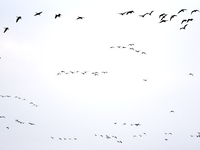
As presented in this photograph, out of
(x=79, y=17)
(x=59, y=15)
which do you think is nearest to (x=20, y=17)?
(x=59, y=15)

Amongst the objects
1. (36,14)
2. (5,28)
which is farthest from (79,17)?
(5,28)

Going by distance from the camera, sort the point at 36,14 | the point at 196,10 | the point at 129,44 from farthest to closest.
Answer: the point at 129,44 < the point at 196,10 < the point at 36,14

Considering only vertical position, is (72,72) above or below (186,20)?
below

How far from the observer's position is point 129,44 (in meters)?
53.4

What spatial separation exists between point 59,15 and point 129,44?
13.9 m

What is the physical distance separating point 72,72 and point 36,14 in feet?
70.2

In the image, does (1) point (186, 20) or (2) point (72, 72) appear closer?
(1) point (186, 20)

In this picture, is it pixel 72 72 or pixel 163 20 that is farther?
pixel 72 72

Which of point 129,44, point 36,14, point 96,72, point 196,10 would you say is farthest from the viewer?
point 96,72

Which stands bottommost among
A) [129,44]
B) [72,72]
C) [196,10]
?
[72,72]

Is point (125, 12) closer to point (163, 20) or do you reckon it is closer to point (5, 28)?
point (163, 20)

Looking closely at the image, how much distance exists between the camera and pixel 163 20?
157 ft

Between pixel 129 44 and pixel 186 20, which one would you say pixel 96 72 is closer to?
pixel 129 44

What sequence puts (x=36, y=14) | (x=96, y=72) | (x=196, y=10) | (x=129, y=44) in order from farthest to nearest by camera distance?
(x=96, y=72) → (x=129, y=44) → (x=196, y=10) → (x=36, y=14)
